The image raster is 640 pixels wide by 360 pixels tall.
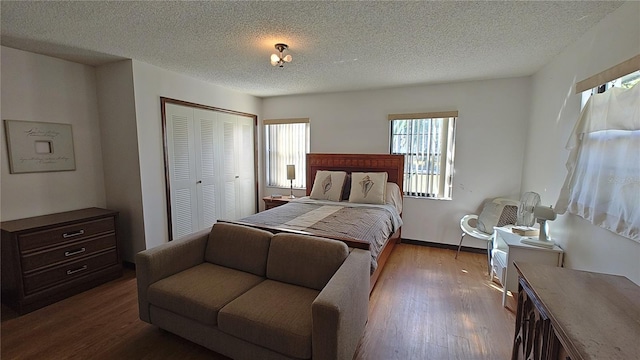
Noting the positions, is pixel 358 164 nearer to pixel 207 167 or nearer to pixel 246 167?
pixel 246 167

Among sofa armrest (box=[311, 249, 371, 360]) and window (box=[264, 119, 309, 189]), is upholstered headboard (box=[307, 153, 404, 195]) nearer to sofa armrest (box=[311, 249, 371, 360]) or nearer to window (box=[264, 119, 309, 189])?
window (box=[264, 119, 309, 189])

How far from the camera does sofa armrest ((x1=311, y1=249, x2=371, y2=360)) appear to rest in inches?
52.4

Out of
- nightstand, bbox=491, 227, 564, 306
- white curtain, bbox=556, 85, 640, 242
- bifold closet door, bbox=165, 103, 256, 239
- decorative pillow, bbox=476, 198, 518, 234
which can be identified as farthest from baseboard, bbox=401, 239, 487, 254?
bifold closet door, bbox=165, 103, 256, 239

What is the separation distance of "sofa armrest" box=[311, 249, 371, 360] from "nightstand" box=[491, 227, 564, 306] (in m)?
1.40

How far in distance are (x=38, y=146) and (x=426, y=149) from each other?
4490mm

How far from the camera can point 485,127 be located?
352cm

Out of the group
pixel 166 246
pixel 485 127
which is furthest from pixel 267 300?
pixel 485 127

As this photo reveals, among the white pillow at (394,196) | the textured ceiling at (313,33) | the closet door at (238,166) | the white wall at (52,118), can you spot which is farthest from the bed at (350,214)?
the white wall at (52,118)

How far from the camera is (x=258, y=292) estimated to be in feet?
5.81

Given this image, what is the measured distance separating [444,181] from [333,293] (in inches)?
117

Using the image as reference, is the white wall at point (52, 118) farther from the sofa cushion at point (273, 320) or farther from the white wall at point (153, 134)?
the sofa cushion at point (273, 320)

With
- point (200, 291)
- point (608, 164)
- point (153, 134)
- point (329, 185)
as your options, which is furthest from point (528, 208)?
point (153, 134)

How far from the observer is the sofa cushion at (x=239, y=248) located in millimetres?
2078

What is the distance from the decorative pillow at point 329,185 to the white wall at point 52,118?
2665 mm
